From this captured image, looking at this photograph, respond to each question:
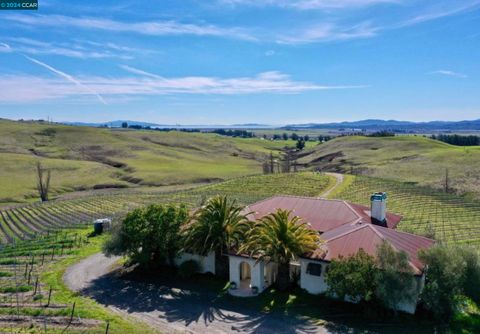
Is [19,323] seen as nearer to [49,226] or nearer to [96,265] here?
[96,265]

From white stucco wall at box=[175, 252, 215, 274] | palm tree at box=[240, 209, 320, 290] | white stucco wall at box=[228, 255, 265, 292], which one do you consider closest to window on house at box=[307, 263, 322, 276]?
palm tree at box=[240, 209, 320, 290]

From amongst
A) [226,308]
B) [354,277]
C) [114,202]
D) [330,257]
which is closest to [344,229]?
[330,257]

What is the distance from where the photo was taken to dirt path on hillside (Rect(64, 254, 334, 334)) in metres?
24.9

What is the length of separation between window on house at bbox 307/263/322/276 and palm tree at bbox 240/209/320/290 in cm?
108

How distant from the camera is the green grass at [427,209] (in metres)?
47.8

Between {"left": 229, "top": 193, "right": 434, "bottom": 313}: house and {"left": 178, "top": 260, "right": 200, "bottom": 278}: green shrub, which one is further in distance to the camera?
{"left": 178, "top": 260, "right": 200, "bottom": 278}: green shrub

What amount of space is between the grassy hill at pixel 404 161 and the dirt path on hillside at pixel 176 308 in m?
76.2

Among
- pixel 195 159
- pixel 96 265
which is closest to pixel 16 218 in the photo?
pixel 96 265

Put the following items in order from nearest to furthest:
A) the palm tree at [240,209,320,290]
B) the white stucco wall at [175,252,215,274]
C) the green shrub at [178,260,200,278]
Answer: the palm tree at [240,209,320,290], the green shrub at [178,260,200,278], the white stucco wall at [175,252,215,274]

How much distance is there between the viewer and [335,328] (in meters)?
24.6

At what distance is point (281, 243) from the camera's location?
28781 millimetres

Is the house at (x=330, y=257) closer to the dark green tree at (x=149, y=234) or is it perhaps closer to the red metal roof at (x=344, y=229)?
the red metal roof at (x=344, y=229)

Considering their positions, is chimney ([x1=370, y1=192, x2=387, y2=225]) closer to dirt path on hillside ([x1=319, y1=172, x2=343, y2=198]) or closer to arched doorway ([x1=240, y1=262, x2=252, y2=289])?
arched doorway ([x1=240, y1=262, x2=252, y2=289])

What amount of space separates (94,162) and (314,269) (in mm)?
125695
